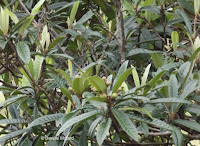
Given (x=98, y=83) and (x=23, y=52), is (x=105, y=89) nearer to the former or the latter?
(x=98, y=83)

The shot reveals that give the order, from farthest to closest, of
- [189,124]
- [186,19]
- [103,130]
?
[186,19] < [189,124] < [103,130]

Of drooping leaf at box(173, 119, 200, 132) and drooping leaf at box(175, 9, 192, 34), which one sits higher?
drooping leaf at box(175, 9, 192, 34)

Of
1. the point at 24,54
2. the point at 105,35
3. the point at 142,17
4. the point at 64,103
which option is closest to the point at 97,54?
the point at 105,35

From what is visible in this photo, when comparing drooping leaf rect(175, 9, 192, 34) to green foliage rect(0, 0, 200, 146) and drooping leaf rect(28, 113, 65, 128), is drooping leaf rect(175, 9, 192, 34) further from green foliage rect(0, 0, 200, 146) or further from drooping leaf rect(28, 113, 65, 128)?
drooping leaf rect(28, 113, 65, 128)

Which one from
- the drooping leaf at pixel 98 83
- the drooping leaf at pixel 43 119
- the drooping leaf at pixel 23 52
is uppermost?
the drooping leaf at pixel 23 52

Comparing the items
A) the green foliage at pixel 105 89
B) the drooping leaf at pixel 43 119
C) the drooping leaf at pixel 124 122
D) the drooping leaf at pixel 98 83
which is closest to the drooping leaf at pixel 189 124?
the green foliage at pixel 105 89

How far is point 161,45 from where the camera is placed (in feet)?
6.70

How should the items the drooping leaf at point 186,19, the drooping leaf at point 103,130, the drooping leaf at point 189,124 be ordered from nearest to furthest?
the drooping leaf at point 103,130 < the drooping leaf at point 189,124 < the drooping leaf at point 186,19

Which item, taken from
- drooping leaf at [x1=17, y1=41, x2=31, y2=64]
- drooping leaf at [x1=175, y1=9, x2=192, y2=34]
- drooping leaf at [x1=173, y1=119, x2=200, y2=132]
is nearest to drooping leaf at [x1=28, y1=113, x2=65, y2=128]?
drooping leaf at [x1=17, y1=41, x2=31, y2=64]

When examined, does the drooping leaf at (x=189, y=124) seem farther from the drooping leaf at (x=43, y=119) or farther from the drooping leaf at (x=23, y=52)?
the drooping leaf at (x=23, y=52)

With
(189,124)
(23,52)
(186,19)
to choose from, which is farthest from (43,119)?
(186,19)

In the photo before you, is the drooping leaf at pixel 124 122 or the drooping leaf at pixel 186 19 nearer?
the drooping leaf at pixel 124 122

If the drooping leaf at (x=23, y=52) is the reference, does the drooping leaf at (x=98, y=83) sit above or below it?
below

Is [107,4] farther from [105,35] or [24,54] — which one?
[24,54]
